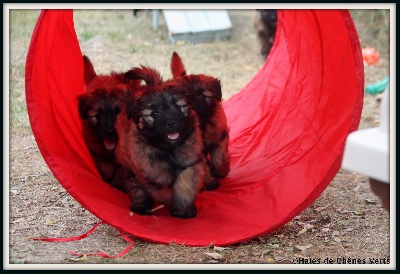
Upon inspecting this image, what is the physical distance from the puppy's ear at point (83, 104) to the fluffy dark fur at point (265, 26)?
547 centimetres

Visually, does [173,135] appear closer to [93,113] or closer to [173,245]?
[173,245]

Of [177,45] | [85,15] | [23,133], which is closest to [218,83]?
[23,133]

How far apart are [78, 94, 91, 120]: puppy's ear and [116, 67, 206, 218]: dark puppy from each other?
370 millimetres

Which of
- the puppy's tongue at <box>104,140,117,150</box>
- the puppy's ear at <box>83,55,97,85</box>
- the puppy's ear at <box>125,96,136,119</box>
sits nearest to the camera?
the puppy's ear at <box>125,96,136,119</box>

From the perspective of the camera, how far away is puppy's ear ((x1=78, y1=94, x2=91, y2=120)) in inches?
222

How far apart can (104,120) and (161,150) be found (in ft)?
2.31

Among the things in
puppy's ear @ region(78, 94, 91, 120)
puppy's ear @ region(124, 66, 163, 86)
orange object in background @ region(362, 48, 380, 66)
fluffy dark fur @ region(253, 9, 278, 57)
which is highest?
fluffy dark fur @ region(253, 9, 278, 57)

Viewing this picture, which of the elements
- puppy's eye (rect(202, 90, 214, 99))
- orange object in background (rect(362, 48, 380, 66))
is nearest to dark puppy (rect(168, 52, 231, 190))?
puppy's eye (rect(202, 90, 214, 99))

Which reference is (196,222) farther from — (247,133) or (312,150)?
(247,133)

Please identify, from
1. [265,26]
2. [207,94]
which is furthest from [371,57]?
[207,94]

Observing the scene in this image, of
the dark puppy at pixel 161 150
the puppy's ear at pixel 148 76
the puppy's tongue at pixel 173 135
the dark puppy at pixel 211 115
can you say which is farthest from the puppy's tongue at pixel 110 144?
the puppy's tongue at pixel 173 135

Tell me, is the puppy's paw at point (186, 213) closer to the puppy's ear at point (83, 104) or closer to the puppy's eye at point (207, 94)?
the puppy's eye at point (207, 94)

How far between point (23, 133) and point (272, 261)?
3975mm

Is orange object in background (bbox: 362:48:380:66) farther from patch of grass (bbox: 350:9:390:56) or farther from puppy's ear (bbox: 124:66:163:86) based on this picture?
puppy's ear (bbox: 124:66:163:86)
